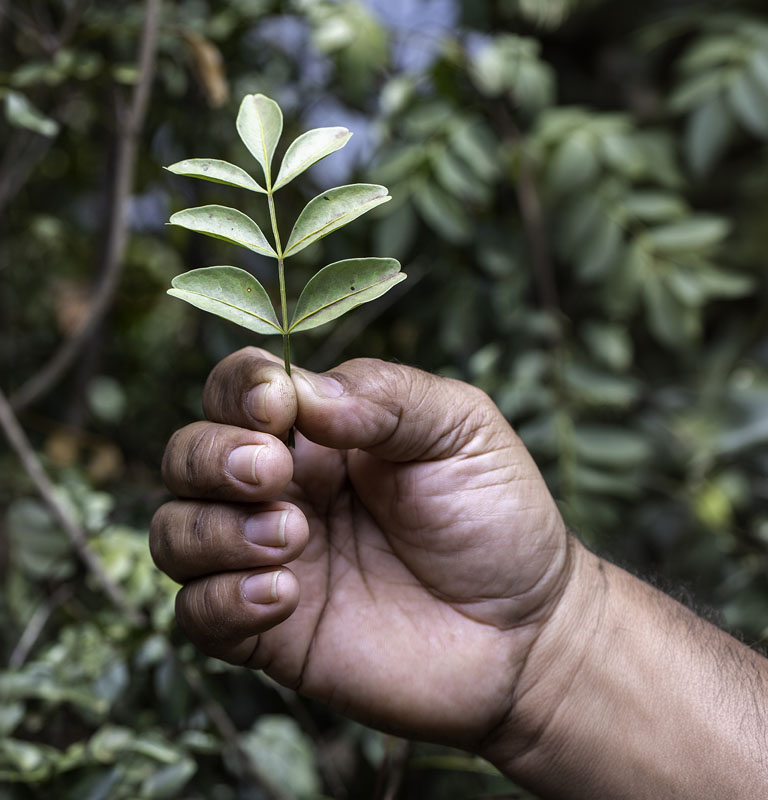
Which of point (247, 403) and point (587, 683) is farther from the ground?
point (247, 403)

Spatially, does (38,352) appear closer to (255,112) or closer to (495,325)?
(495,325)

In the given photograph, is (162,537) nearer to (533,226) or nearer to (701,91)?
(533,226)

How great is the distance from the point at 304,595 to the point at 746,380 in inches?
58.2

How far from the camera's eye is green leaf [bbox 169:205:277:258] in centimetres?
55

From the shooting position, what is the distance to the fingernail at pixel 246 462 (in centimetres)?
64

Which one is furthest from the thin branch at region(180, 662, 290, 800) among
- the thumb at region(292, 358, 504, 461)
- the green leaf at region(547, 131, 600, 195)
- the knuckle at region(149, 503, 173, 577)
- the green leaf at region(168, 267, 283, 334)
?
the green leaf at region(547, 131, 600, 195)

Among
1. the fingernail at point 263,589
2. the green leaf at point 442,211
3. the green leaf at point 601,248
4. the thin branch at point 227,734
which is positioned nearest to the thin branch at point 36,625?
the thin branch at point 227,734

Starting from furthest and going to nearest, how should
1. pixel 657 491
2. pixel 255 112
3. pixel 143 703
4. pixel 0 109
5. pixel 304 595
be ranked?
pixel 657 491 < pixel 0 109 < pixel 143 703 < pixel 304 595 < pixel 255 112

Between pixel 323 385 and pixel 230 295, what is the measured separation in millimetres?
134

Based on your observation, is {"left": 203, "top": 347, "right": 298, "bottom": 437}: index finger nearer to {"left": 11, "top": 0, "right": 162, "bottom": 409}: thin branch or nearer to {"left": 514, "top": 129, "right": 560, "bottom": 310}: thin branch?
{"left": 11, "top": 0, "right": 162, "bottom": 409}: thin branch

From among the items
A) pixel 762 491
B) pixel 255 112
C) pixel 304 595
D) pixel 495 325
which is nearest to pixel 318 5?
pixel 495 325

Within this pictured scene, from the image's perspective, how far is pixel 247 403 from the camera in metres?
0.65

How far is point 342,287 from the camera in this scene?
0.58 metres

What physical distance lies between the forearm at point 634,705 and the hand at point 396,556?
31mm
